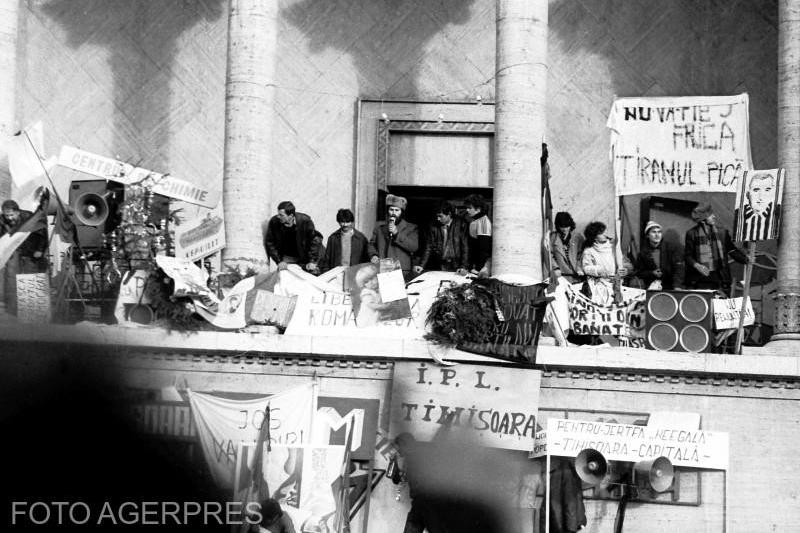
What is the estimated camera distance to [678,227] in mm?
33688

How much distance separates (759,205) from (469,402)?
18.2 feet

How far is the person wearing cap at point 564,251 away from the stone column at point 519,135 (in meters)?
0.87

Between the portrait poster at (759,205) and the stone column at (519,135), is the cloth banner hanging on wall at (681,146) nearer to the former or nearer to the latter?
the stone column at (519,135)

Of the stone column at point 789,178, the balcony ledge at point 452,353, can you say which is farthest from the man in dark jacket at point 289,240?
the stone column at point 789,178

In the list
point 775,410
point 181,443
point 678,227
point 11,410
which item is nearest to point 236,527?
point 181,443

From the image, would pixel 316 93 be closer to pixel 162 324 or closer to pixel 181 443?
pixel 162 324

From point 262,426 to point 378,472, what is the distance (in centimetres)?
191

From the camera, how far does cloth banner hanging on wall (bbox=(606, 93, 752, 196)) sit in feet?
108

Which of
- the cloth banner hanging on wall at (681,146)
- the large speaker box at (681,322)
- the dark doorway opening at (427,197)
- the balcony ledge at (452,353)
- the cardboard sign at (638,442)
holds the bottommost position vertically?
the cardboard sign at (638,442)

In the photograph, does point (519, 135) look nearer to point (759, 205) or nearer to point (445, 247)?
point (445, 247)

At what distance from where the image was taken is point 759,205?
2950cm

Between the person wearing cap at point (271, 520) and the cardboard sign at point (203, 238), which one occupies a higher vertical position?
the cardboard sign at point (203, 238)

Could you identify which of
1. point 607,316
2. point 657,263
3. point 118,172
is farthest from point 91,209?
point 657,263

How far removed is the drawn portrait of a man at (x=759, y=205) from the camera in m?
29.4
